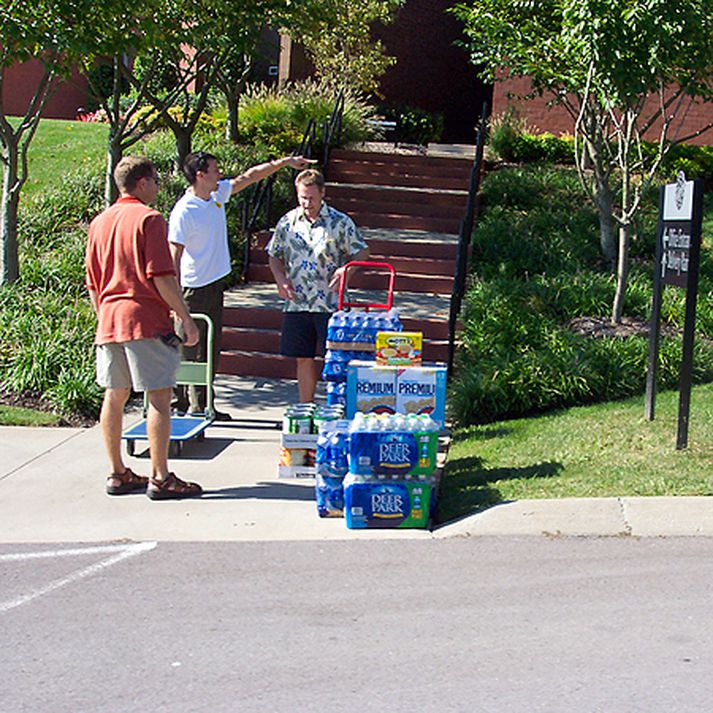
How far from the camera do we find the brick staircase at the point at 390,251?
11.3 meters

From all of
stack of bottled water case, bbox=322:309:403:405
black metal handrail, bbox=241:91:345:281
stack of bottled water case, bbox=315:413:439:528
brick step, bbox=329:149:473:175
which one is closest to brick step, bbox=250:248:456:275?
black metal handrail, bbox=241:91:345:281

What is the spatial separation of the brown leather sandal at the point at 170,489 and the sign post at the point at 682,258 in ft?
10.7

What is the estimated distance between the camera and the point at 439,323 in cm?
1145

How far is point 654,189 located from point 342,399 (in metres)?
9.92

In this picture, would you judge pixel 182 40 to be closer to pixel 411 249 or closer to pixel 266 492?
pixel 411 249

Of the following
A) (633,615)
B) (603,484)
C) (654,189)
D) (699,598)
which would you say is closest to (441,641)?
(633,615)

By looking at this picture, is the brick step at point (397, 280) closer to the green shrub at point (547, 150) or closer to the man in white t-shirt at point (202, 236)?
the man in white t-shirt at point (202, 236)

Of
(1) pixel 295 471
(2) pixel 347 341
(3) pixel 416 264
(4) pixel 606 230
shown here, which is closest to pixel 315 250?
(2) pixel 347 341

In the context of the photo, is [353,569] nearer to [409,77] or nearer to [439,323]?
[439,323]

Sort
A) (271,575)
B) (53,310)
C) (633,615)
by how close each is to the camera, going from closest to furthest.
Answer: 1. (633,615)
2. (271,575)
3. (53,310)

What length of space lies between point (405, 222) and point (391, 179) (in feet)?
5.71

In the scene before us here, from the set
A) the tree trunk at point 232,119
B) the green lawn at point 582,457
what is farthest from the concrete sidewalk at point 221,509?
the tree trunk at point 232,119

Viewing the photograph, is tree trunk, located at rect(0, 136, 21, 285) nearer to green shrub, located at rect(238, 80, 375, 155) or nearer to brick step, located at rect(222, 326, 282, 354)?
brick step, located at rect(222, 326, 282, 354)

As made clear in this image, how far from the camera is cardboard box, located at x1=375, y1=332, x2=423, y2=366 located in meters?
7.62
